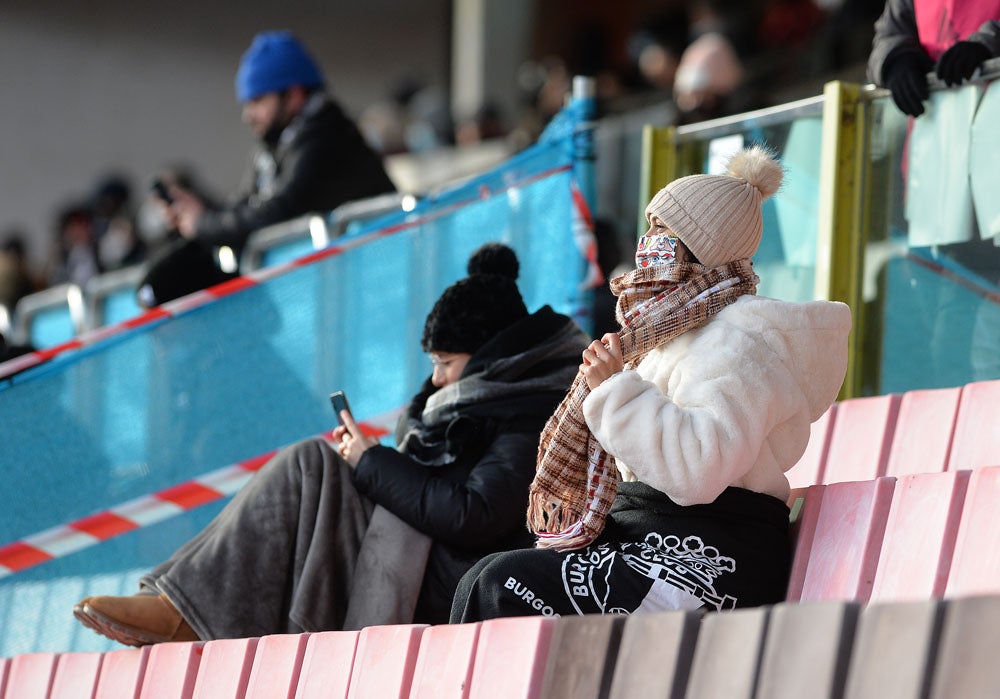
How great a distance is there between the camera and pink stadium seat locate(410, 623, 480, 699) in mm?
2516

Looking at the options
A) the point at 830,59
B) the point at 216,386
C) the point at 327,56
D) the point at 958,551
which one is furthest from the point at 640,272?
the point at 327,56

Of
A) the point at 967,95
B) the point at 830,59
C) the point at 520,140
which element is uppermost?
the point at 967,95

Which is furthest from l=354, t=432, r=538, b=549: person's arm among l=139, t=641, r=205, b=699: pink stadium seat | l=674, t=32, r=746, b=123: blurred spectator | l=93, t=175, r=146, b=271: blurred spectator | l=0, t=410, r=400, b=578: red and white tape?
l=93, t=175, r=146, b=271: blurred spectator

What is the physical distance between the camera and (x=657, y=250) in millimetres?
3197

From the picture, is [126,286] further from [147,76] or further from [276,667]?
[147,76]

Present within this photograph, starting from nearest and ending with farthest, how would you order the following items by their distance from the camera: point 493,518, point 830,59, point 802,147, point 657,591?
point 657,591 < point 493,518 < point 802,147 < point 830,59

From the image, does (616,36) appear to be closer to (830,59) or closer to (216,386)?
(830,59)

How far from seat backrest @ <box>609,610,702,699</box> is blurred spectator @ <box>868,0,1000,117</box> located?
2.24m

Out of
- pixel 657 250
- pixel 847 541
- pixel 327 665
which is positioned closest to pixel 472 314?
pixel 657 250

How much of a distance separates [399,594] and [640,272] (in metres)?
0.96

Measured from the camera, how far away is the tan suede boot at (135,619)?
351cm

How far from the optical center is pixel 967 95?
3949 millimetres

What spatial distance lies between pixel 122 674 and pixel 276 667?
0.62 meters

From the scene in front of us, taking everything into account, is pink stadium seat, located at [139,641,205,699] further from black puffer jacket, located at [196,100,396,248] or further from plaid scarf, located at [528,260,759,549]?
black puffer jacket, located at [196,100,396,248]
